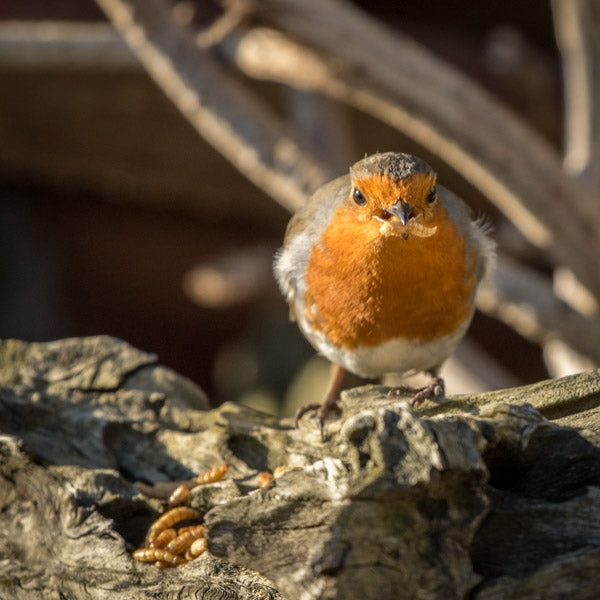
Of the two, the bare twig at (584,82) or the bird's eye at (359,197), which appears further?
the bare twig at (584,82)

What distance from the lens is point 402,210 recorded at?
2.53 meters

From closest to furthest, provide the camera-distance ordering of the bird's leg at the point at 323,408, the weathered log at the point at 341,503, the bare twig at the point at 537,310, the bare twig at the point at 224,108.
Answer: the weathered log at the point at 341,503 → the bird's leg at the point at 323,408 → the bare twig at the point at 537,310 → the bare twig at the point at 224,108

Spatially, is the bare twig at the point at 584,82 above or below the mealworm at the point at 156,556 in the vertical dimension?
above

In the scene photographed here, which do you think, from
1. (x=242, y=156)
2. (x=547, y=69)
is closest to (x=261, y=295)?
(x=242, y=156)

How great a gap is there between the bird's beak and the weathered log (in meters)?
0.46

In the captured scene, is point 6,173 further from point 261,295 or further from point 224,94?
point 224,94

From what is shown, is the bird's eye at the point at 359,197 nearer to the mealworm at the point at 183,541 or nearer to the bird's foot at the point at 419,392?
the bird's foot at the point at 419,392

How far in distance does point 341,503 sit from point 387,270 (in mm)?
994

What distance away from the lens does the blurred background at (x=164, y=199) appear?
604 cm

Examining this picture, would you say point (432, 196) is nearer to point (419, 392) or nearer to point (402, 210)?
point (402, 210)

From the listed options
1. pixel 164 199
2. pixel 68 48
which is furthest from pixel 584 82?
pixel 164 199

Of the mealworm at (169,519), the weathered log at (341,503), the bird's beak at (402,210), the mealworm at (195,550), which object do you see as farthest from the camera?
the bird's beak at (402,210)

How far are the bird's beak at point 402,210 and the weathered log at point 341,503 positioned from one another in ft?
1.50

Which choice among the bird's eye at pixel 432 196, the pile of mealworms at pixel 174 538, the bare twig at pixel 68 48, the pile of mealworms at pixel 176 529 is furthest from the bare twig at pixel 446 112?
the pile of mealworms at pixel 174 538
